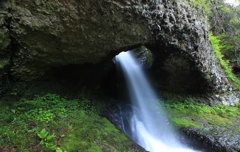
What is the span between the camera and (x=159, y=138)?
704 cm

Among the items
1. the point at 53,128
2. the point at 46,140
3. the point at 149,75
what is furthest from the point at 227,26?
the point at 46,140

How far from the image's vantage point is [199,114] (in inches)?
326

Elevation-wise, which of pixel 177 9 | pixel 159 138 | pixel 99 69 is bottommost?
pixel 159 138

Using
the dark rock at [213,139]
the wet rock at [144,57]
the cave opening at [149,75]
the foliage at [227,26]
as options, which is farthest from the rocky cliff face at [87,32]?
the foliage at [227,26]

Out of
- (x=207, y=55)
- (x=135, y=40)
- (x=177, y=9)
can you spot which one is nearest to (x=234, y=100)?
(x=207, y=55)

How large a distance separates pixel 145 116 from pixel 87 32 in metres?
4.58

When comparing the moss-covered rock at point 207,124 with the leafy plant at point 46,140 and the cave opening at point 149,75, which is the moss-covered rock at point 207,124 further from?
the leafy plant at point 46,140

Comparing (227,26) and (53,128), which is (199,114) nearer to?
(53,128)

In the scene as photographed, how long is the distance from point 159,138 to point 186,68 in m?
3.38

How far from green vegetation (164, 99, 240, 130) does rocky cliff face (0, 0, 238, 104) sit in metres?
2.24

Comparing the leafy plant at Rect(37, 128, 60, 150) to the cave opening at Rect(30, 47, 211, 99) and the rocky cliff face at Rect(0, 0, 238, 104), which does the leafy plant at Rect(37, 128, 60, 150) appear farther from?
the cave opening at Rect(30, 47, 211, 99)

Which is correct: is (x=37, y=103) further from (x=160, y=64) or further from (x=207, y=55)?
(x=207, y=55)

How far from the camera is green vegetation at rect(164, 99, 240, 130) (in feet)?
24.3

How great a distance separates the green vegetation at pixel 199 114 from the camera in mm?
7395
